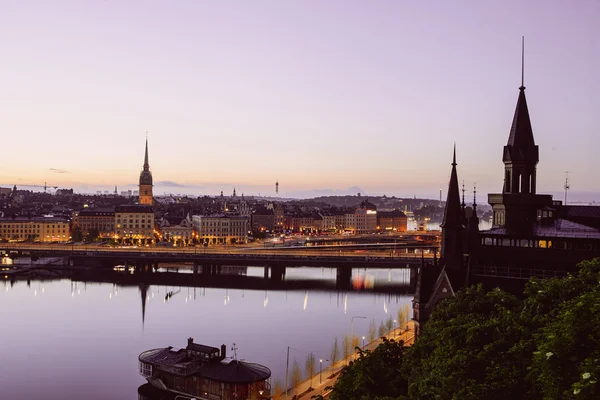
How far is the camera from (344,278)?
98.8 metres

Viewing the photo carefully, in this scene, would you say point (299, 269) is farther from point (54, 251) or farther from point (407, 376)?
point (407, 376)

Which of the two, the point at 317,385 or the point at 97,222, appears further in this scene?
the point at 97,222

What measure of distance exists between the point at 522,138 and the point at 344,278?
190ft

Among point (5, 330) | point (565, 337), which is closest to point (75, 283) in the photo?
point (5, 330)

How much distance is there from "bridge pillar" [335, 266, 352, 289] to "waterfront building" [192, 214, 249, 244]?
61.5m

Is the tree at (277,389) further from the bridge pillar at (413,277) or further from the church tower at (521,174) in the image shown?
the bridge pillar at (413,277)

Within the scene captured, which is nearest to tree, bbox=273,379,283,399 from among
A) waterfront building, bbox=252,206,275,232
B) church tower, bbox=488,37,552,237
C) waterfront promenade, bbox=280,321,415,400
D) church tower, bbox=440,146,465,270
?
waterfront promenade, bbox=280,321,415,400

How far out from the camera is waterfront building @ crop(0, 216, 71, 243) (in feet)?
492

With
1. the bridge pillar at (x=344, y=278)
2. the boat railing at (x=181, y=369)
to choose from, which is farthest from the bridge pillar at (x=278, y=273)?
the boat railing at (x=181, y=369)

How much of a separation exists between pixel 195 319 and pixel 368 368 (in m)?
44.9

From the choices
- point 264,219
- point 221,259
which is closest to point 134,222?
point 264,219

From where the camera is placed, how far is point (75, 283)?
9262cm

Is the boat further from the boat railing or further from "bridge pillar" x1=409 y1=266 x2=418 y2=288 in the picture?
"bridge pillar" x1=409 y1=266 x2=418 y2=288

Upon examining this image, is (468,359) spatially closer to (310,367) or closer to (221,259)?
(310,367)
